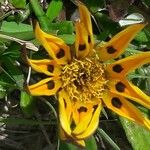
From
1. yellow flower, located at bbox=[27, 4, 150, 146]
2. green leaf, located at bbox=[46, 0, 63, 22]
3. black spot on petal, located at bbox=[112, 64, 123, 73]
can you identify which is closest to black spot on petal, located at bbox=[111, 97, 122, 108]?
yellow flower, located at bbox=[27, 4, 150, 146]

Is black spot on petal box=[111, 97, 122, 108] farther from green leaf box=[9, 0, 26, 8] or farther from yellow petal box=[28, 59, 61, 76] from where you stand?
green leaf box=[9, 0, 26, 8]

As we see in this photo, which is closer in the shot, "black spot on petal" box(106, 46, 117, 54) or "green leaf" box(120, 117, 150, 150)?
"black spot on petal" box(106, 46, 117, 54)

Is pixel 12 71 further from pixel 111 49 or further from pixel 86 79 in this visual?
pixel 111 49

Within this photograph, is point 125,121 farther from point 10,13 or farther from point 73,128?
point 10,13

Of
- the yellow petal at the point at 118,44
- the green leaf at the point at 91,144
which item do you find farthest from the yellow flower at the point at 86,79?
the green leaf at the point at 91,144

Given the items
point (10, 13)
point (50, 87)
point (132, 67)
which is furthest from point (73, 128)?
point (10, 13)

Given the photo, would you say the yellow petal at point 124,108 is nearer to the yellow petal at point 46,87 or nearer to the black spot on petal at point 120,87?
the black spot on petal at point 120,87
